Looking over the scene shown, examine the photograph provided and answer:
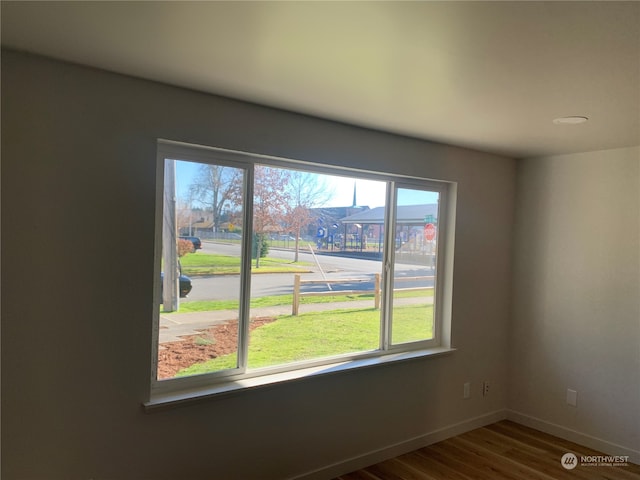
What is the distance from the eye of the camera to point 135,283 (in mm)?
2188

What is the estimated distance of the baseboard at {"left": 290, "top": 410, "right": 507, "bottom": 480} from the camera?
9.48ft

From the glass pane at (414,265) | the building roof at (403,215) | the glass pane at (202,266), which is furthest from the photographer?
the glass pane at (414,265)

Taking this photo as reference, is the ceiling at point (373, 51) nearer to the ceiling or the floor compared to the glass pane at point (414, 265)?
nearer to the ceiling

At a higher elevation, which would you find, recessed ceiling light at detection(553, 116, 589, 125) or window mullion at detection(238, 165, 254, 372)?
recessed ceiling light at detection(553, 116, 589, 125)

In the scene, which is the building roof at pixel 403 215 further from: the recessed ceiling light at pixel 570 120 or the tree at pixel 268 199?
the recessed ceiling light at pixel 570 120

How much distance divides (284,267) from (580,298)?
8.03 feet

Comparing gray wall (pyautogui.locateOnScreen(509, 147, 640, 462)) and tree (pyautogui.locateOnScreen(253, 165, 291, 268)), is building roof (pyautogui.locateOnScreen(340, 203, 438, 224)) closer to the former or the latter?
tree (pyautogui.locateOnScreen(253, 165, 291, 268))

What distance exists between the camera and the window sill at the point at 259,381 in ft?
7.53

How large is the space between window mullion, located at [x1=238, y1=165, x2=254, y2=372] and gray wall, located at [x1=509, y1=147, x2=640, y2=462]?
257 centimetres

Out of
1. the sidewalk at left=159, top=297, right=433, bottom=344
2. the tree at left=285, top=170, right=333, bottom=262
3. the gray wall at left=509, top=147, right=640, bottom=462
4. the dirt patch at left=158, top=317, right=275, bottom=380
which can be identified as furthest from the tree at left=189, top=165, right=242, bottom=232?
the gray wall at left=509, top=147, right=640, bottom=462

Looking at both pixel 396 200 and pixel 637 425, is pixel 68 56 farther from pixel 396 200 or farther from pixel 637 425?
pixel 637 425

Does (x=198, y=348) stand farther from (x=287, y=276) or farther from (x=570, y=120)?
(x=570, y=120)

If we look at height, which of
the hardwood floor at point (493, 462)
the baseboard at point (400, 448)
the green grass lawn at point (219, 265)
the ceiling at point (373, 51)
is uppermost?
the ceiling at point (373, 51)

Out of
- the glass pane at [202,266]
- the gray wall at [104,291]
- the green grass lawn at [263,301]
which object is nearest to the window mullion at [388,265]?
the green grass lawn at [263,301]
